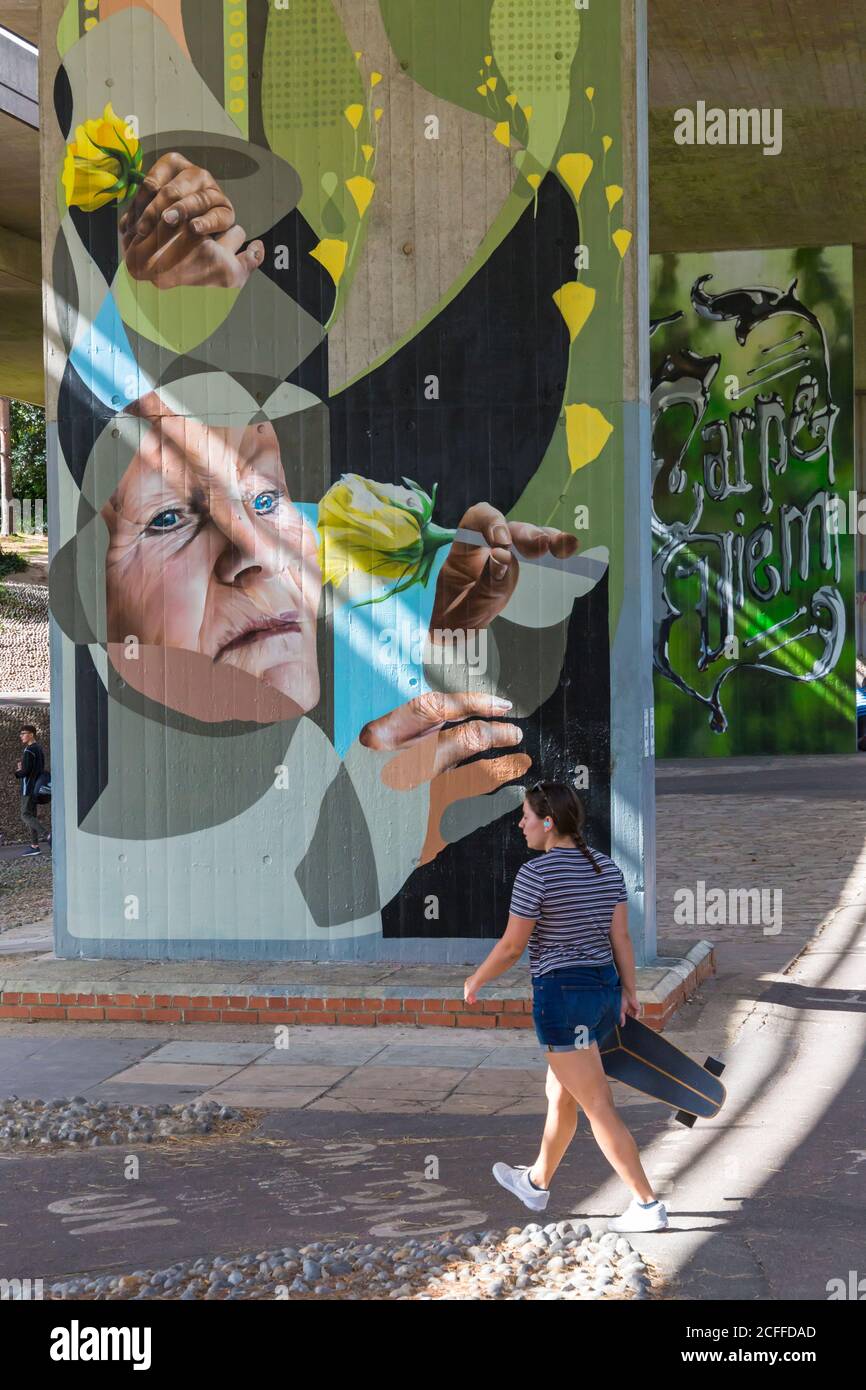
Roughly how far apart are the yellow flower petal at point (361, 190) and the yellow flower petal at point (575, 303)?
1.47 m

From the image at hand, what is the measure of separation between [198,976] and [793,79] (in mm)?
15969

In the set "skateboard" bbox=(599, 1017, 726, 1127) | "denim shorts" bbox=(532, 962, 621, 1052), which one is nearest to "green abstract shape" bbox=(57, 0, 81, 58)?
"denim shorts" bbox=(532, 962, 621, 1052)

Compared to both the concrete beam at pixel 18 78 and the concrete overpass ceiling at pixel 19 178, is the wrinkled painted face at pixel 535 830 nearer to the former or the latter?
the concrete beam at pixel 18 78

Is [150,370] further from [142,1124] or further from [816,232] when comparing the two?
[816,232]

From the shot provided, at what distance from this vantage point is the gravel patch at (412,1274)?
5.40 metres

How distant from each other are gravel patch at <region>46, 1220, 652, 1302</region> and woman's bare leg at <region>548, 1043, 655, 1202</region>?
9.8 inches

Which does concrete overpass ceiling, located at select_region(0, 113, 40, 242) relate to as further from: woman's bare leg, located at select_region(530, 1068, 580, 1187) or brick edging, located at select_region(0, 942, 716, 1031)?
woman's bare leg, located at select_region(530, 1068, 580, 1187)

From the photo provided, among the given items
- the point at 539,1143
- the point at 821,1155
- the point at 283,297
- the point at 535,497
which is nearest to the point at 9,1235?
the point at 539,1143

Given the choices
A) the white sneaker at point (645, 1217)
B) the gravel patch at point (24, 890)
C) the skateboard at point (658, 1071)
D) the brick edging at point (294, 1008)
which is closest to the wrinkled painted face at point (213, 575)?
the brick edging at point (294, 1008)

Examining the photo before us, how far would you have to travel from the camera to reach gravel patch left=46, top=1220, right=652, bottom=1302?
540 cm

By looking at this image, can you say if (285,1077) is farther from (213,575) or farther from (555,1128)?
(213,575)

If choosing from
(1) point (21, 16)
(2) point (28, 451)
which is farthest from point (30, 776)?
(2) point (28, 451)

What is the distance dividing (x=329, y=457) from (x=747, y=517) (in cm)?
1993

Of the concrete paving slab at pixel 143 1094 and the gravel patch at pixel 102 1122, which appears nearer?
the gravel patch at pixel 102 1122
